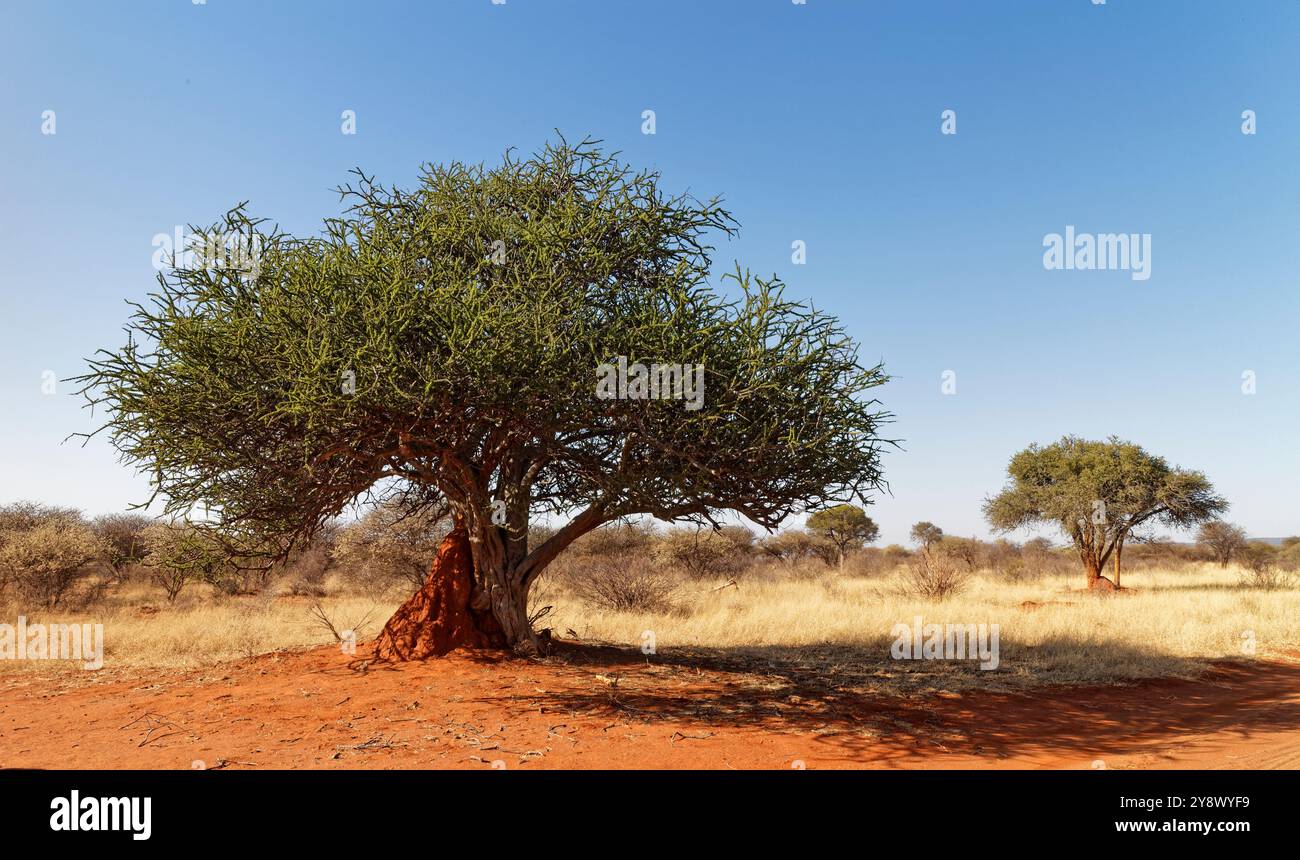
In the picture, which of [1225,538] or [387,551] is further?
[1225,538]

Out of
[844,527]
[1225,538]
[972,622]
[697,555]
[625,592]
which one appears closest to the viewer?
[972,622]

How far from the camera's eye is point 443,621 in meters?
11.3

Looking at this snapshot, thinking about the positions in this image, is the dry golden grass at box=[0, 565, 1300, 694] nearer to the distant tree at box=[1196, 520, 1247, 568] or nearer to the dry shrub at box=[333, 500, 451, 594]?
the dry shrub at box=[333, 500, 451, 594]

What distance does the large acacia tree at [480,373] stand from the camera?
27.2 feet

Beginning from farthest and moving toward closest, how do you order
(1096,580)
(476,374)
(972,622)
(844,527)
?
(844,527)
(1096,580)
(972,622)
(476,374)

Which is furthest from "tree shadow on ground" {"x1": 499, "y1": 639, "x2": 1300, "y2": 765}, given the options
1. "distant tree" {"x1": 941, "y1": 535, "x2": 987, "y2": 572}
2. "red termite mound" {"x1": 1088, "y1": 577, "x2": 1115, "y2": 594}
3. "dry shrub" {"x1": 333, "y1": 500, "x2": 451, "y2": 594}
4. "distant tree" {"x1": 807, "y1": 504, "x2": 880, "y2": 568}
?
"distant tree" {"x1": 807, "y1": 504, "x2": 880, "y2": 568}

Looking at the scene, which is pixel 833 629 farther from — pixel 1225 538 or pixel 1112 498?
pixel 1225 538

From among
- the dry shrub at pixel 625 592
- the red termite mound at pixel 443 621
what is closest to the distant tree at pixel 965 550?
the dry shrub at pixel 625 592

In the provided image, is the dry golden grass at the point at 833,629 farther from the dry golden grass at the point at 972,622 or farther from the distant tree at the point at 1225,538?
the distant tree at the point at 1225,538

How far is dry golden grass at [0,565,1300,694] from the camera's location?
Answer: 12680mm

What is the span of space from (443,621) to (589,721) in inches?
149

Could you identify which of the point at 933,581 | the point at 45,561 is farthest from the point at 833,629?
the point at 45,561

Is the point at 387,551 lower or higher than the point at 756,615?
higher
